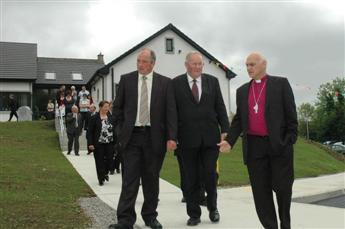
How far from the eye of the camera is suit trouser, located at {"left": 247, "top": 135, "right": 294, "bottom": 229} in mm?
5387

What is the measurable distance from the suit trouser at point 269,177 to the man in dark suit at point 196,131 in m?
1.12

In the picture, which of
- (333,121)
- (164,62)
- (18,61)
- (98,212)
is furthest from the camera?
(333,121)

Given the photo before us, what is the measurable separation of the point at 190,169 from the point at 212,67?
32497mm

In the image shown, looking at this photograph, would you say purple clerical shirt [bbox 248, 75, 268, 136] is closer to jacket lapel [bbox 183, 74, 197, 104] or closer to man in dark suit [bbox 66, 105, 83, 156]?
jacket lapel [bbox 183, 74, 197, 104]

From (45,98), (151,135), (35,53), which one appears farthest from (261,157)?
(35,53)

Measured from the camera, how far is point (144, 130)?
623cm

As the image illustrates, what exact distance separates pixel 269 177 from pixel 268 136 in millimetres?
466

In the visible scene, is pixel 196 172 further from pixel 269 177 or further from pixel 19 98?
pixel 19 98

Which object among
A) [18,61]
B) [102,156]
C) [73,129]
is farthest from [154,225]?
[18,61]

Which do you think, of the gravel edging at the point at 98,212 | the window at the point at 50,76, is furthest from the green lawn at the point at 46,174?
the window at the point at 50,76

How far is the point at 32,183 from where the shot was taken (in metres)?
10.5

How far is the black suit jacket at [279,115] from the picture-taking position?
17.5 ft

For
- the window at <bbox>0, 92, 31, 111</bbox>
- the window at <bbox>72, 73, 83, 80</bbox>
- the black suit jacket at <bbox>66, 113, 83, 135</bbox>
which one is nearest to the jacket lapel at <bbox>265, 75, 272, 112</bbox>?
the black suit jacket at <bbox>66, 113, 83, 135</bbox>

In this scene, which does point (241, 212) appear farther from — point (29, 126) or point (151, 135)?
point (29, 126)
